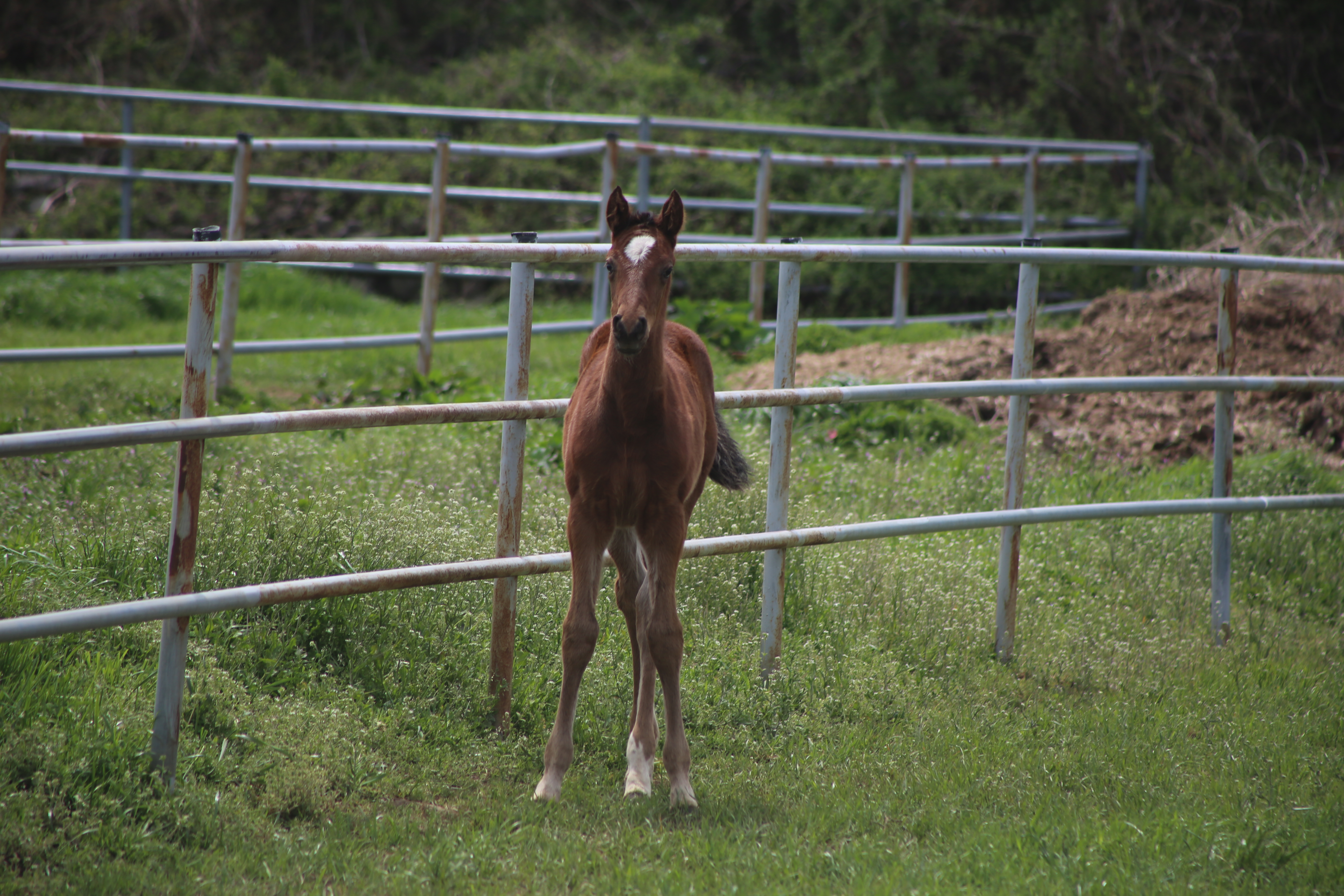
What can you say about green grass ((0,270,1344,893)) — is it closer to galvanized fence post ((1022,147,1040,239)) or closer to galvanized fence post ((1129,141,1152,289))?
galvanized fence post ((1022,147,1040,239))

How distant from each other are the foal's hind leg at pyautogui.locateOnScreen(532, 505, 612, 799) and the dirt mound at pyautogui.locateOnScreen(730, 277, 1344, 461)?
396 centimetres

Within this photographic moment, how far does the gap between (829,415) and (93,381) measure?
4731 millimetres

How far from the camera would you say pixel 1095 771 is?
347 centimetres

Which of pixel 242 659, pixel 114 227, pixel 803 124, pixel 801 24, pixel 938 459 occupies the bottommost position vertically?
pixel 242 659

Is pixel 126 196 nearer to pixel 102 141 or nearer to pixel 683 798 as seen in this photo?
pixel 102 141

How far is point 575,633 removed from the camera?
10.4ft

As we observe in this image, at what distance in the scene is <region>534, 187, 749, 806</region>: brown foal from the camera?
3010 mm

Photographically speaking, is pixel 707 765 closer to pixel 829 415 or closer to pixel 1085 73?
pixel 829 415

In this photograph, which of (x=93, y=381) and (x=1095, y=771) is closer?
(x=1095, y=771)

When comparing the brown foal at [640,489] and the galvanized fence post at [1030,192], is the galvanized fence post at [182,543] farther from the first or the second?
the galvanized fence post at [1030,192]

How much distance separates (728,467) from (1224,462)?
258cm

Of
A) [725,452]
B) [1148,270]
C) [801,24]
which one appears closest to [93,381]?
[725,452]

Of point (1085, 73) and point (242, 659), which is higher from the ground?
point (1085, 73)

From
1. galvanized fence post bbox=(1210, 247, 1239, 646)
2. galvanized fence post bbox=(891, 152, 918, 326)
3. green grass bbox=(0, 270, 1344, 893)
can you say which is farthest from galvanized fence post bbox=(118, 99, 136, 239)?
galvanized fence post bbox=(1210, 247, 1239, 646)
